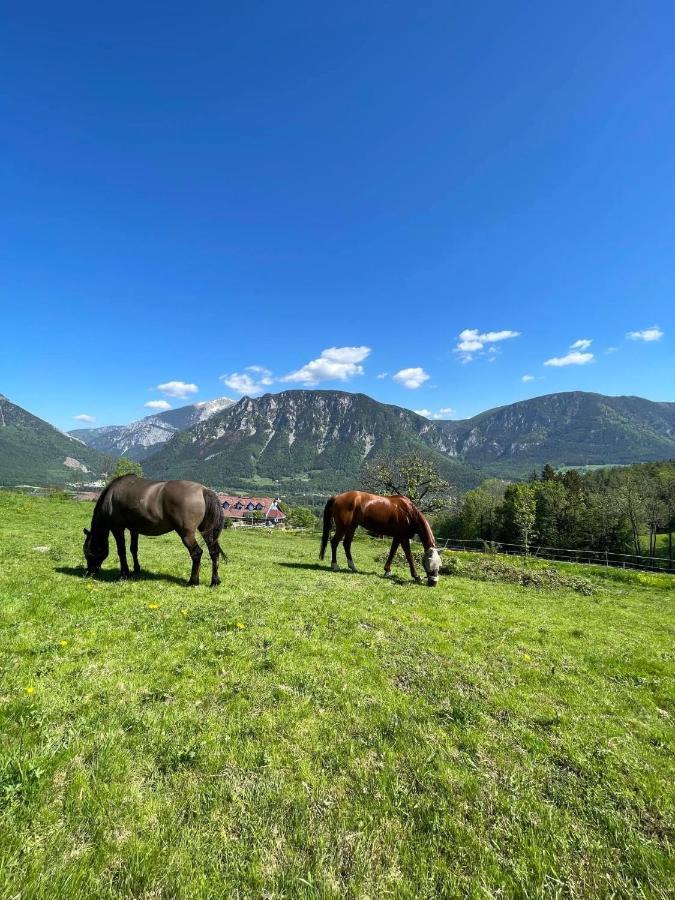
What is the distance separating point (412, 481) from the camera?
57000 mm

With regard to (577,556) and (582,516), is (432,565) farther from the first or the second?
(582,516)

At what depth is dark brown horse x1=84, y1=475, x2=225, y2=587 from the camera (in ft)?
36.8

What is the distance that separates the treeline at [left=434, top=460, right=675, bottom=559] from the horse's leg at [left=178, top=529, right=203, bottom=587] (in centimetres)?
7741

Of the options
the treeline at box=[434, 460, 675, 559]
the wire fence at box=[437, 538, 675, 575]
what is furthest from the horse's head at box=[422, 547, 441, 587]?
the treeline at box=[434, 460, 675, 559]

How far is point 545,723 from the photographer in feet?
18.9

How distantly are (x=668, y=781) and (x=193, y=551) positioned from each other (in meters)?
11.1

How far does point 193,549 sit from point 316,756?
7.97 m

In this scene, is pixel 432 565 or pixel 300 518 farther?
pixel 300 518

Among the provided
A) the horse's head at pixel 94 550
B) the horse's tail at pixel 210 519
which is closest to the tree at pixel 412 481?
the horse's tail at pixel 210 519

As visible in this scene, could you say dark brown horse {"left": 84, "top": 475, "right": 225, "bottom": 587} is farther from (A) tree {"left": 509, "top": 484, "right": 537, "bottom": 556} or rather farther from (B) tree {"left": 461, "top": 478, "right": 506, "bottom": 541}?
(B) tree {"left": 461, "top": 478, "right": 506, "bottom": 541}

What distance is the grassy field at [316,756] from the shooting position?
324 cm

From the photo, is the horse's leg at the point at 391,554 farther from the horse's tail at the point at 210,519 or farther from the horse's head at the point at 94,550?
the horse's head at the point at 94,550

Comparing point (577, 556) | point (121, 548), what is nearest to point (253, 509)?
point (577, 556)

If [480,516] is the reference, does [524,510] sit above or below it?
above
